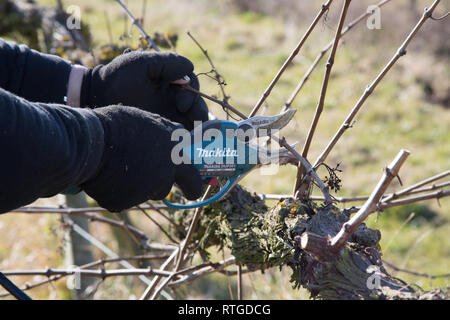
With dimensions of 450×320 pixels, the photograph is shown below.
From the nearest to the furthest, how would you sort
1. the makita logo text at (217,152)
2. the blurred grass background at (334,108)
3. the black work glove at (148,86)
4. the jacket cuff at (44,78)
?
the makita logo text at (217,152) → the black work glove at (148,86) → the jacket cuff at (44,78) → the blurred grass background at (334,108)

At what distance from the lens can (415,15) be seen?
9484 millimetres

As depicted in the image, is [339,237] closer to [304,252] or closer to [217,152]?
[304,252]

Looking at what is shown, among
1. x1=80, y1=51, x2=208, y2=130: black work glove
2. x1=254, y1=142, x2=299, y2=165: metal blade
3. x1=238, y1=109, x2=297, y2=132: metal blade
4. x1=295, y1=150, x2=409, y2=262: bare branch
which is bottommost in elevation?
x1=295, y1=150, x2=409, y2=262: bare branch

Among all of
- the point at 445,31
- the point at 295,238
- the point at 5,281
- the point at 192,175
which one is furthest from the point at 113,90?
the point at 445,31

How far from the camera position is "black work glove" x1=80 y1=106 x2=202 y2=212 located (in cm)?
138

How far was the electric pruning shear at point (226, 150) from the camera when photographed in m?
1.53

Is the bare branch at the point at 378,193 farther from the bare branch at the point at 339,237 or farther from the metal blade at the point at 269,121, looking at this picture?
the metal blade at the point at 269,121

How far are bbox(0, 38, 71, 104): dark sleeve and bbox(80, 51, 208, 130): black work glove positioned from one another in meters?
0.10

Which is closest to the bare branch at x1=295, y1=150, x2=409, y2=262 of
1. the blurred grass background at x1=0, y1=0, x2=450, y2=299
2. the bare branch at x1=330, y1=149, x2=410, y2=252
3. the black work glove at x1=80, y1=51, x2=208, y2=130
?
the bare branch at x1=330, y1=149, x2=410, y2=252

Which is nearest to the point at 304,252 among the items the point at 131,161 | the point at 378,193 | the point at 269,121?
the point at 378,193

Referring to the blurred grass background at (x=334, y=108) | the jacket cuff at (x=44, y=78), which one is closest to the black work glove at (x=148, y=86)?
the jacket cuff at (x=44, y=78)

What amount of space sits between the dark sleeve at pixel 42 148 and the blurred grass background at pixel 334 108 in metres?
1.73

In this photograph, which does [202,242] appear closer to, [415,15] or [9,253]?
[9,253]

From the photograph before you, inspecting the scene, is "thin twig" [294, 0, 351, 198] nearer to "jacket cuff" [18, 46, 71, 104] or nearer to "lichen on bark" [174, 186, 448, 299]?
"lichen on bark" [174, 186, 448, 299]
